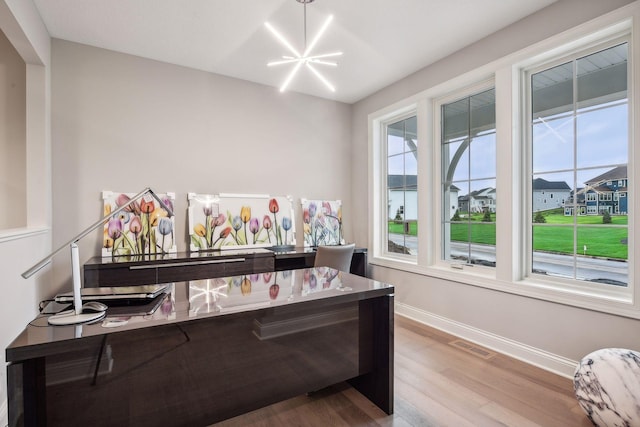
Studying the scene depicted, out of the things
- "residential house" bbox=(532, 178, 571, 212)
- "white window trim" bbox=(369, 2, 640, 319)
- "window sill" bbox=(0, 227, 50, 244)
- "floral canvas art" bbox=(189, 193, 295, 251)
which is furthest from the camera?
"floral canvas art" bbox=(189, 193, 295, 251)

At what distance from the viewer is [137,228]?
3225 millimetres

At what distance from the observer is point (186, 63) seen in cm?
347

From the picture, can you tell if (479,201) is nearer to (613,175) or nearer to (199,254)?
(613,175)

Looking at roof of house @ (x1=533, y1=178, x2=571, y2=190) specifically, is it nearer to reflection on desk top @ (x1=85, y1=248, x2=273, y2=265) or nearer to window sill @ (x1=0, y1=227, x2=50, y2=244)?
reflection on desk top @ (x1=85, y1=248, x2=273, y2=265)

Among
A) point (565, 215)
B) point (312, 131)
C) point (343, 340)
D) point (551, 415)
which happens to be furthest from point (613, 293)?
point (312, 131)

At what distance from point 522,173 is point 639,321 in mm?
1311

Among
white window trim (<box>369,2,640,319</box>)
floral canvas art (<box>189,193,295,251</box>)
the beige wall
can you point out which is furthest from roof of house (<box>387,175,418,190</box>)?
the beige wall

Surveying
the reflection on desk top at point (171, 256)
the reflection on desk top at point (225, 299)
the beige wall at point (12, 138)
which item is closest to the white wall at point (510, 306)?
the reflection on desk top at point (225, 299)

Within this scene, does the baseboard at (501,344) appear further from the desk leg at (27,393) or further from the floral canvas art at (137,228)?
the desk leg at (27,393)

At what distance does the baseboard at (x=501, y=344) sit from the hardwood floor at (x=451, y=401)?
0.08m

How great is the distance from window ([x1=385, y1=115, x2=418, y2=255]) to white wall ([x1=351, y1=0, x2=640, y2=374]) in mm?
366

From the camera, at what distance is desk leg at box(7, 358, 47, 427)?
39.1 inches

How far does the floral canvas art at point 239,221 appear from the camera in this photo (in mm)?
3523

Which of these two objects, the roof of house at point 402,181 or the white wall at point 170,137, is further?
the roof of house at point 402,181
